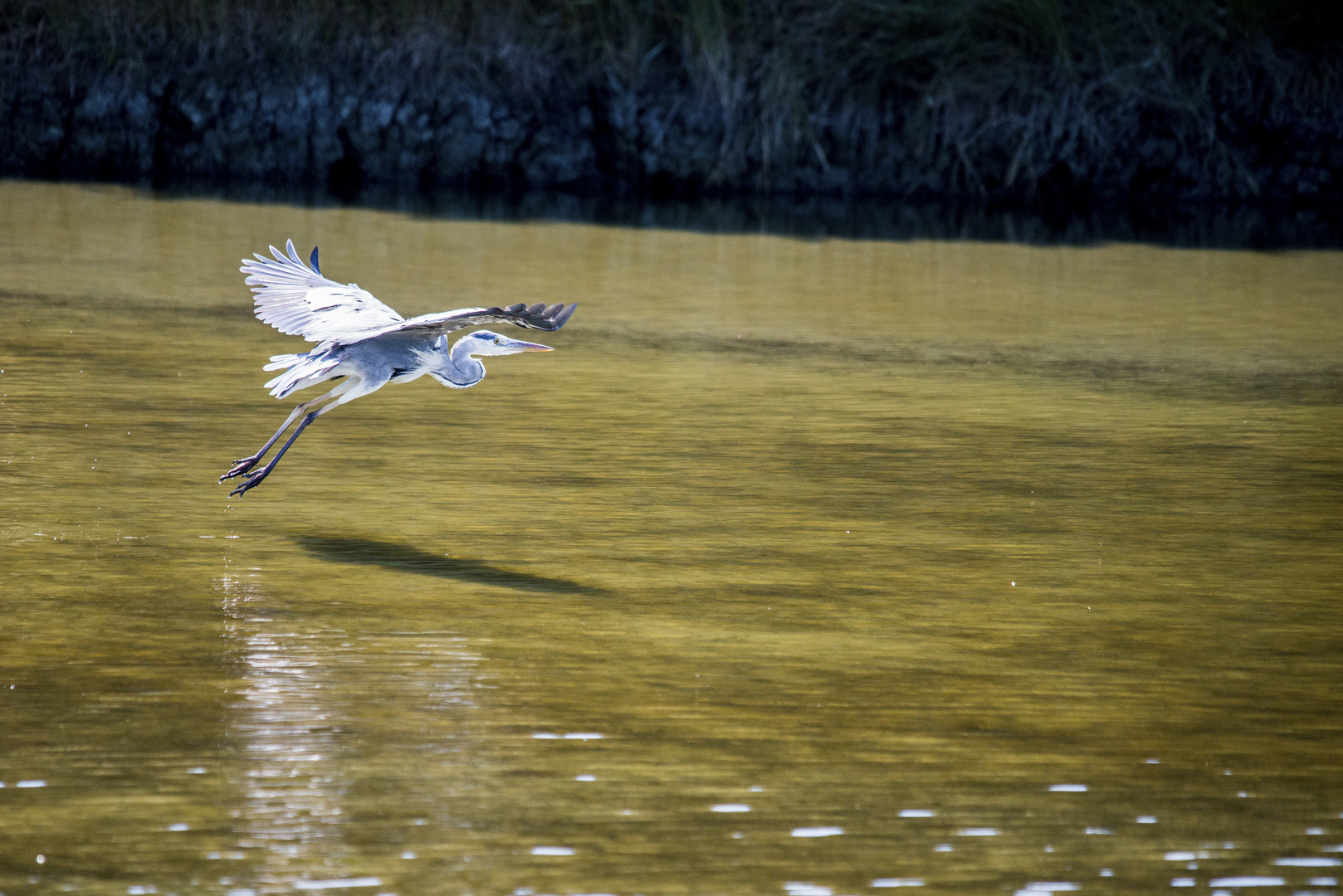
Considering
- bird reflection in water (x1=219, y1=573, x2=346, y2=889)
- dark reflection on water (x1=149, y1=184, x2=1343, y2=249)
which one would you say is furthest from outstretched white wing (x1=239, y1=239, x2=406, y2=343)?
dark reflection on water (x1=149, y1=184, x2=1343, y2=249)

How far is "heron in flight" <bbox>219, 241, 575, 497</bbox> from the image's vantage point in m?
4.38

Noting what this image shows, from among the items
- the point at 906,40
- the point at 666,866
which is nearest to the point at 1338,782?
the point at 666,866

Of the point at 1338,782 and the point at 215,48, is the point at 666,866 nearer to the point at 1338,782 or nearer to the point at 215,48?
the point at 1338,782

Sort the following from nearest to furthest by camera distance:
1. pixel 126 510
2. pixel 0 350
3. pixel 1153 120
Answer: pixel 126 510
pixel 0 350
pixel 1153 120

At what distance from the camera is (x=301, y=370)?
14.5 feet

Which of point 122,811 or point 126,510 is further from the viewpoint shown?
point 126,510

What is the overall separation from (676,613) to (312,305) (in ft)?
5.46

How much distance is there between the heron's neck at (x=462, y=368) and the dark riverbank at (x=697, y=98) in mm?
7323

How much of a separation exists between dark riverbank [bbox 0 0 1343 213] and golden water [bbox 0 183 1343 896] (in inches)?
193

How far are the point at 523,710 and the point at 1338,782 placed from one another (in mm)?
1493

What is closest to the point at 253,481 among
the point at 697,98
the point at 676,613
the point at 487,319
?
the point at 487,319

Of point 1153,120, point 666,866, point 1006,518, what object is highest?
point 1153,120

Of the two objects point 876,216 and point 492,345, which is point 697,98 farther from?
point 492,345

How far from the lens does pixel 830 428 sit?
554cm
